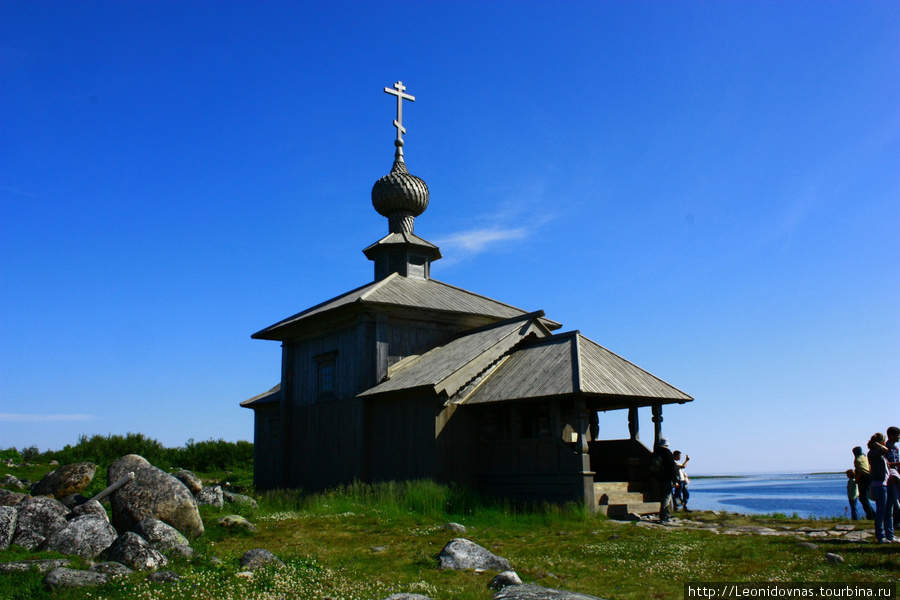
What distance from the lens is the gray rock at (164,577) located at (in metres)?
7.67

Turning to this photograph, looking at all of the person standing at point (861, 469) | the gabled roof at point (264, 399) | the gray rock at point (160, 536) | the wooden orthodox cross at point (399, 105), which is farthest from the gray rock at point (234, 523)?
the wooden orthodox cross at point (399, 105)

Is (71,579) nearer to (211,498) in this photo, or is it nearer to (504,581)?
(504,581)

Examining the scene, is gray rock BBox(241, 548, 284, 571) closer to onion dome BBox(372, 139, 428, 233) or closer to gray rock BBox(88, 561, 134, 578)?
gray rock BBox(88, 561, 134, 578)

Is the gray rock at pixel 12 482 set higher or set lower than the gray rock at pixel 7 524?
lower

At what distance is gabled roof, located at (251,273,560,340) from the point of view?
66.5 feet

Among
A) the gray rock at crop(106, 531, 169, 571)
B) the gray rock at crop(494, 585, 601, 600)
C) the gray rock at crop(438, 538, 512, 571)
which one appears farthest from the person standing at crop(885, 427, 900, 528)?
the gray rock at crop(106, 531, 169, 571)

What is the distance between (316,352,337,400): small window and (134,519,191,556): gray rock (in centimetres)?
1049

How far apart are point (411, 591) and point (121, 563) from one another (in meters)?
3.84

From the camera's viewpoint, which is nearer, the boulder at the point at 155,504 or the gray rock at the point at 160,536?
the gray rock at the point at 160,536

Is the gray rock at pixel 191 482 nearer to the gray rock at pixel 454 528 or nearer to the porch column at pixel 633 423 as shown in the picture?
the gray rock at pixel 454 528

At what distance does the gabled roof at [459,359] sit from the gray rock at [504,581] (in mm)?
8403

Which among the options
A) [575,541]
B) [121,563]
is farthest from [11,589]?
[575,541]

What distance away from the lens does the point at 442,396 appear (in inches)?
648

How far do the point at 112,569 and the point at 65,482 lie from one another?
24.4ft
